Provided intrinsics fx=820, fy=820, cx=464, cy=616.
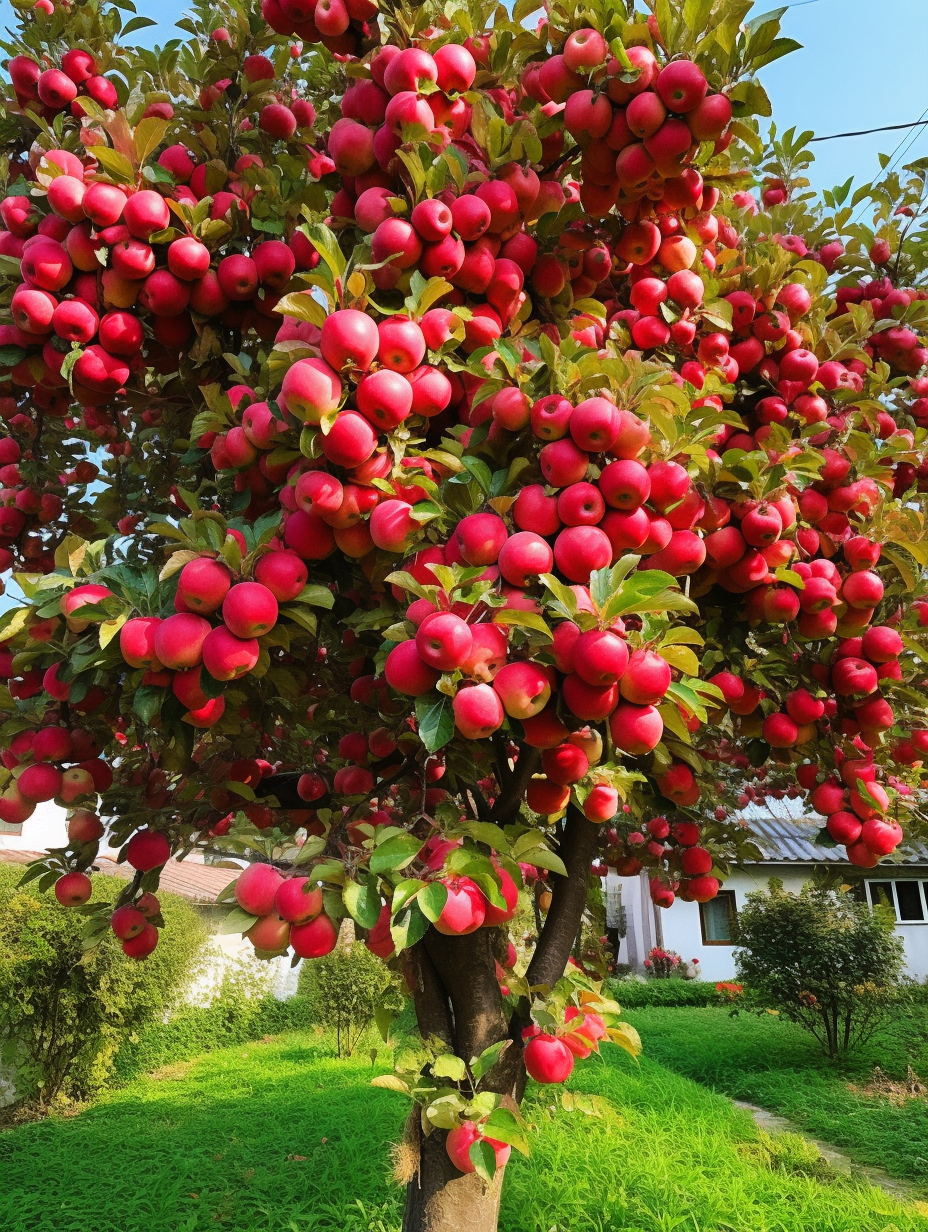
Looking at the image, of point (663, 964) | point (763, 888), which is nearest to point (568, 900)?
point (763, 888)

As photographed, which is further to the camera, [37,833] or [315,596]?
[37,833]

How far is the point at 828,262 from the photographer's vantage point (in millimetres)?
3195

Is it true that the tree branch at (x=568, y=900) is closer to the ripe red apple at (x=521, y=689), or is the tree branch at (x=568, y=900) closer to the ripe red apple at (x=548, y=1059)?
the ripe red apple at (x=548, y=1059)

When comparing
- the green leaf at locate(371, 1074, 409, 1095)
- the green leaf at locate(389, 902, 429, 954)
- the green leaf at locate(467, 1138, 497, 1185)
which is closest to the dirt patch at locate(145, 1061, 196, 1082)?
the green leaf at locate(371, 1074, 409, 1095)

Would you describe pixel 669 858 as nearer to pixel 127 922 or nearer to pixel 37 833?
pixel 127 922

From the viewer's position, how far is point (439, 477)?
6.09ft

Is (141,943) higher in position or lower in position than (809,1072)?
higher

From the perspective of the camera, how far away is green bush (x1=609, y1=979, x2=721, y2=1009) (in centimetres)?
1423

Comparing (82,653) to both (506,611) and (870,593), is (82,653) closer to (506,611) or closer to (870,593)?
(506,611)

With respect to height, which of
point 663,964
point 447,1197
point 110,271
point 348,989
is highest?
point 110,271

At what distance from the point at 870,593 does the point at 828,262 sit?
1.75 metres

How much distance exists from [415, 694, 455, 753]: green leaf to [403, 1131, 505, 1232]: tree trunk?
152 cm

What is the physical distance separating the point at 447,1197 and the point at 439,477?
76.2 inches

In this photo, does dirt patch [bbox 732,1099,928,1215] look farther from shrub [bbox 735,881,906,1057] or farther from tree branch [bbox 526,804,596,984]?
tree branch [bbox 526,804,596,984]
